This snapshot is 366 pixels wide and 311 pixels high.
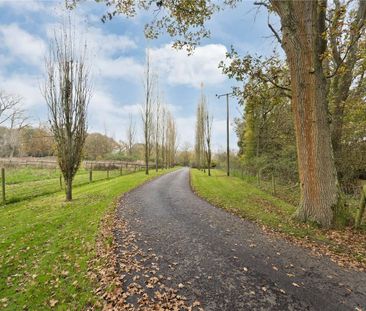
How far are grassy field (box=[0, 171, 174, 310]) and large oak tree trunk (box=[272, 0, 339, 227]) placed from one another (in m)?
6.40

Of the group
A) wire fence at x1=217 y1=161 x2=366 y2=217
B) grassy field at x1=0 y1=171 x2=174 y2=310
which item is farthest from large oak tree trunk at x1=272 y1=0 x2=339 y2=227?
grassy field at x1=0 y1=171 x2=174 y2=310

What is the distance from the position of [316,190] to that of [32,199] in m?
13.4

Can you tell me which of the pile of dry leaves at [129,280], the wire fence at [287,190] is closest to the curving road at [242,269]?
the pile of dry leaves at [129,280]

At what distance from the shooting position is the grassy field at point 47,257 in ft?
12.7

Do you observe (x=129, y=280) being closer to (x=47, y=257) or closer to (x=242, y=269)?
(x=242, y=269)

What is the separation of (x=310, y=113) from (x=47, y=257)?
7.97 metres

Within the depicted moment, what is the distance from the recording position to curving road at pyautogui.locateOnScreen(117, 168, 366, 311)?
3547mm

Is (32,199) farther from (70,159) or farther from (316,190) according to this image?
(316,190)

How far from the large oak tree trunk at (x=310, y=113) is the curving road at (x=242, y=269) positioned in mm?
2111

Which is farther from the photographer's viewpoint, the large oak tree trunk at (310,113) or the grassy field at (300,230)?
the large oak tree trunk at (310,113)

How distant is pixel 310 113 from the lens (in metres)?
7.27

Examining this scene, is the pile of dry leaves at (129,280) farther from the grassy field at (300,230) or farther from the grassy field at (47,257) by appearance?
the grassy field at (300,230)

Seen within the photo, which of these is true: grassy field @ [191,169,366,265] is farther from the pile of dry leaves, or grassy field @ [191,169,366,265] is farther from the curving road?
the pile of dry leaves

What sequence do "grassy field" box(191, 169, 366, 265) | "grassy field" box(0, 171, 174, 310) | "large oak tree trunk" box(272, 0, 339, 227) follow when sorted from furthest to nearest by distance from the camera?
"large oak tree trunk" box(272, 0, 339, 227) < "grassy field" box(191, 169, 366, 265) < "grassy field" box(0, 171, 174, 310)
